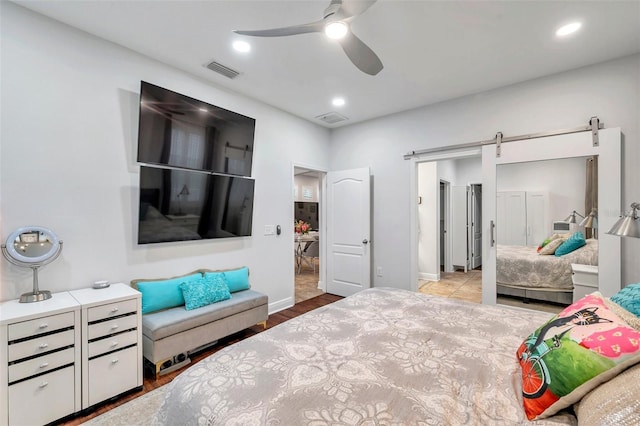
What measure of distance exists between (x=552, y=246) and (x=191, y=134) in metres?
3.90

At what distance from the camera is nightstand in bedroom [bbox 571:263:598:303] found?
110 inches

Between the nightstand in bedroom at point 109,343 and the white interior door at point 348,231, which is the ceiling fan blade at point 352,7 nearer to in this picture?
the nightstand in bedroom at point 109,343

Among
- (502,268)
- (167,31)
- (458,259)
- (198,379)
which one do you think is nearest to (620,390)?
(198,379)

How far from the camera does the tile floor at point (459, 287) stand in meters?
4.20

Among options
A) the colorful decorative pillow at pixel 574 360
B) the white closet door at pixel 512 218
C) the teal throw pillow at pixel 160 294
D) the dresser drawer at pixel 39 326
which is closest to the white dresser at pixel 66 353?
the dresser drawer at pixel 39 326

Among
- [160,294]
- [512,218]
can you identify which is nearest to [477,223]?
[512,218]

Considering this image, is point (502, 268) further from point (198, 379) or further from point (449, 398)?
point (198, 379)

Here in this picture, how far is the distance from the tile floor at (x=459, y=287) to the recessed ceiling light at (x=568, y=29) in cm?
261

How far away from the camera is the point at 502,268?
10.9ft

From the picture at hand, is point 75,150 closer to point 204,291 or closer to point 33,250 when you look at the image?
point 33,250

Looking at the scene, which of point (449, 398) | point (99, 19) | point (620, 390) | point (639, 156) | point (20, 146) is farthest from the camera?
point (639, 156)

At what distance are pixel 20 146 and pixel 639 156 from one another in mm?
5093

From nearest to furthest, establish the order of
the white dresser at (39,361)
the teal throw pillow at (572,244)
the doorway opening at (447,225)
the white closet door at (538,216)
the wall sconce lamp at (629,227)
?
the white dresser at (39,361), the wall sconce lamp at (629,227), the teal throw pillow at (572,244), the white closet door at (538,216), the doorway opening at (447,225)

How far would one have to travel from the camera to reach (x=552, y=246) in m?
3.04
